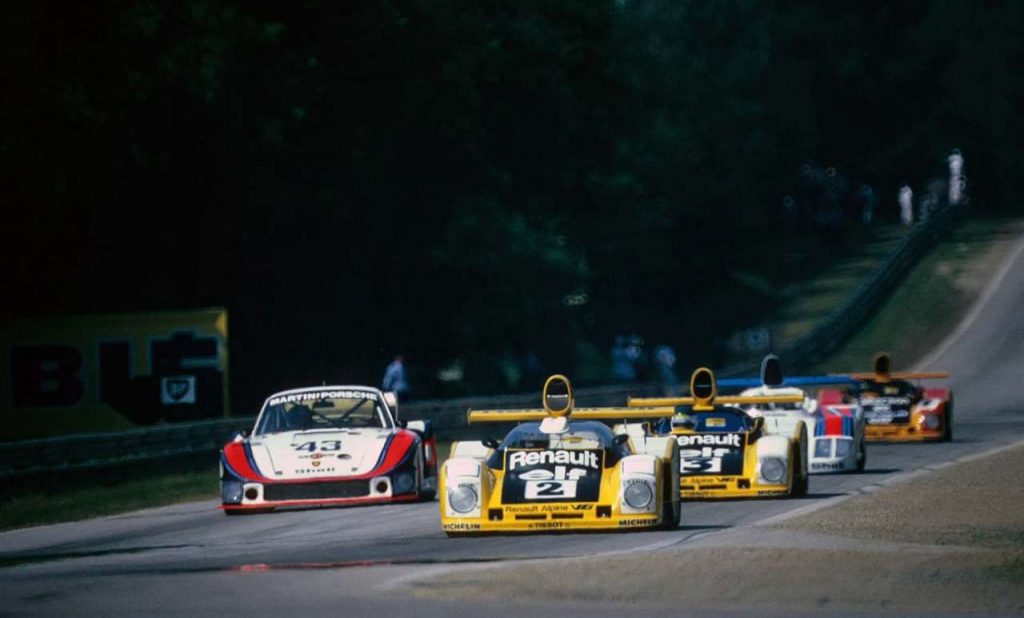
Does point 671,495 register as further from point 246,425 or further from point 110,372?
point 110,372

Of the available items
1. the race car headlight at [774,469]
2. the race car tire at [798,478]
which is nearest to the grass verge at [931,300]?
the race car tire at [798,478]

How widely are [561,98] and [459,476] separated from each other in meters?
33.8

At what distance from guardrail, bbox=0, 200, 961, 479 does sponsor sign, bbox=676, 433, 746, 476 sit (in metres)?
8.73

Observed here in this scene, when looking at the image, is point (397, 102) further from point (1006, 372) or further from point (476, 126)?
point (1006, 372)

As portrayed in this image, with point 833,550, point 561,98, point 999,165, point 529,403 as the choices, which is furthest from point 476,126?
point 999,165

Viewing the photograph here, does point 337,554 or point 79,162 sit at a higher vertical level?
point 79,162

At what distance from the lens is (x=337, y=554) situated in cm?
1608

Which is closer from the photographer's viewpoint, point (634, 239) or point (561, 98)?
point (561, 98)

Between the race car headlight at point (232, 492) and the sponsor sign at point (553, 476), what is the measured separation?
13.5 ft

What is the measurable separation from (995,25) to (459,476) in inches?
3196

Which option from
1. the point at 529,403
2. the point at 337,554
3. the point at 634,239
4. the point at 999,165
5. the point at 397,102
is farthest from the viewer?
the point at 999,165

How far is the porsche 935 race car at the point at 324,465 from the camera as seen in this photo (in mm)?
20828

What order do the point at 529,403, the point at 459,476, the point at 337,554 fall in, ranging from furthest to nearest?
the point at 529,403
the point at 459,476
the point at 337,554

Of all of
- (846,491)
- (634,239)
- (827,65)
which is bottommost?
(846,491)
